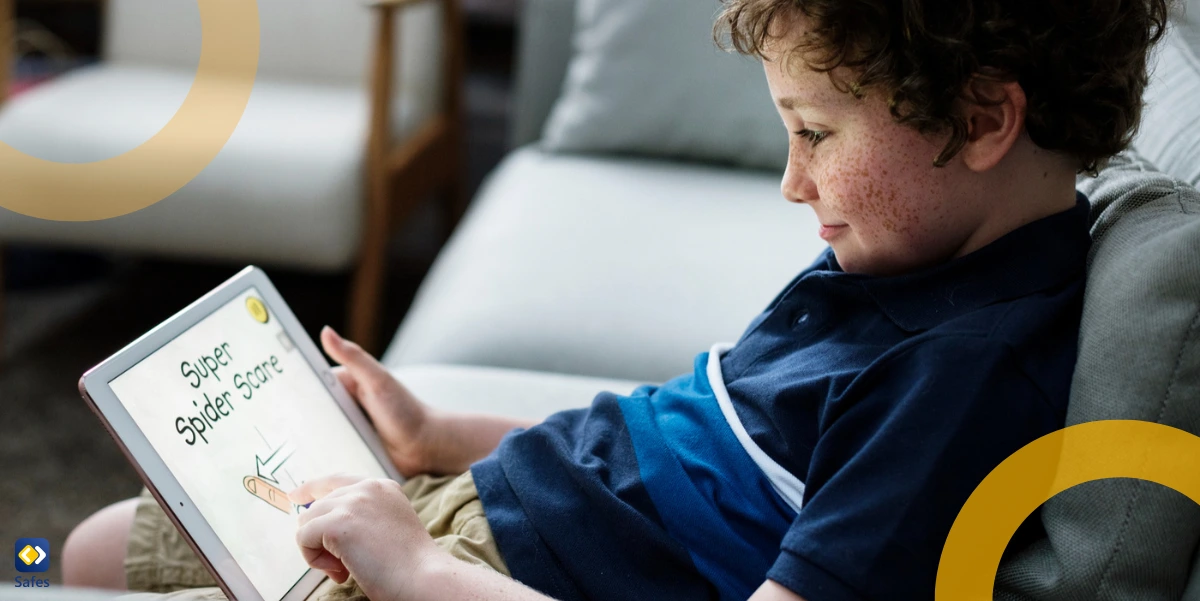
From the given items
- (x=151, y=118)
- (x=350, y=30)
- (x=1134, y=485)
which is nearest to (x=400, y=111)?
(x=350, y=30)

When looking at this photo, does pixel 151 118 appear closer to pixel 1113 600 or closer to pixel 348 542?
pixel 348 542

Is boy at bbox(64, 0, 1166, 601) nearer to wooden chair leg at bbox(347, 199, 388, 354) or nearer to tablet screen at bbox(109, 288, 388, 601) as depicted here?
tablet screen at bbox(109, 288, 388, 601)

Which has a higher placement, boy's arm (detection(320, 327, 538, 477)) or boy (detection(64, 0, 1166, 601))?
boy (detection(64, 0, 1166, 601))

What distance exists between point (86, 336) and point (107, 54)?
26.6 inches

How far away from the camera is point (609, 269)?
126 cm

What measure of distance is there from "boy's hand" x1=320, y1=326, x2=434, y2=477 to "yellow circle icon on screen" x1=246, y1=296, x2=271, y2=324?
54 mm

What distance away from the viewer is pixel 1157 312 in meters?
0.54

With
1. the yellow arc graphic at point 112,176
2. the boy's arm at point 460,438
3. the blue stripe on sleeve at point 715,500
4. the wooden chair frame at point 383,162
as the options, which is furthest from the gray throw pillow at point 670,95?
the blue stripe on sleeve at point 715,500

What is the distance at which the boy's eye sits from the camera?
626mm

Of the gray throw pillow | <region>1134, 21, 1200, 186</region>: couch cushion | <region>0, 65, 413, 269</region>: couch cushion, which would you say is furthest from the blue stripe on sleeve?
<region>0, 65, 413, 269</region>: couch cushion

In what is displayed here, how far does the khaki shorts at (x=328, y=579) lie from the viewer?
2.19ft

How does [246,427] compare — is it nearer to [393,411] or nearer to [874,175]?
[393,411]

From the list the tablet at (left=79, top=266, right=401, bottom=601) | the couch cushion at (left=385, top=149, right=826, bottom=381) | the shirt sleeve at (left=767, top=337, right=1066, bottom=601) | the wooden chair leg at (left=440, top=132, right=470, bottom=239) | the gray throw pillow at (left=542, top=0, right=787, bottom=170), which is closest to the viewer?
the shirt sleeve at (left=767, top=337, right=1066, bottom=601)

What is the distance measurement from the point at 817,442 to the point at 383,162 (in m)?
1.32
